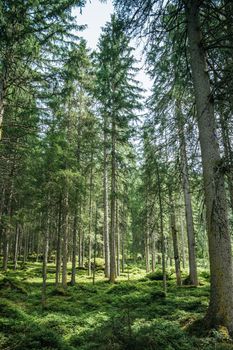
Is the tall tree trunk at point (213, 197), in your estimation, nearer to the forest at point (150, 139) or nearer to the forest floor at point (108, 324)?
the forest at point (150, 139)

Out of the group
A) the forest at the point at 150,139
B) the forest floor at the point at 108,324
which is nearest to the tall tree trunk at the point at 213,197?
the forest at the point at 150,139

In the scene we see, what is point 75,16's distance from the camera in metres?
8.68

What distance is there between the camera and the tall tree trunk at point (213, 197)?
16.6 feet

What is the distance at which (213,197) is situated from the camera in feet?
17.9

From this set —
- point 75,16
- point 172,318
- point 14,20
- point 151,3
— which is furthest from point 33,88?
point 172,318

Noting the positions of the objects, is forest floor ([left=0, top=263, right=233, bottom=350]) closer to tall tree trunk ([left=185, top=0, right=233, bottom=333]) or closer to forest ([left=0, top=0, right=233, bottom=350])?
forest ([left=0, top=0, right=233, bottom=350])

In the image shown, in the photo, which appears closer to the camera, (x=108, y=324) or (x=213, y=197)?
(x=213, y=197)

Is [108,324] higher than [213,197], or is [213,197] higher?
[213,197]

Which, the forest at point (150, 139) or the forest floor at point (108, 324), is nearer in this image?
the forest floor at point (108, 324)

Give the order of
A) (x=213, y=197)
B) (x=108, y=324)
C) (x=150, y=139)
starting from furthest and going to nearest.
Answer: (x=150, y=139), (x=108, y=324), (x=213, y=197)

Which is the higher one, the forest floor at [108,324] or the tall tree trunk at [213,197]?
the tall tree trunk at [213,197]

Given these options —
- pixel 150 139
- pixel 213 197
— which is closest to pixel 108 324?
pixel 213 197

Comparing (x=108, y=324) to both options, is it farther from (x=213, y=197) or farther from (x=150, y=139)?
(x=150, y=139)

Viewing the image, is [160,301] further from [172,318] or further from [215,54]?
[215,54]
